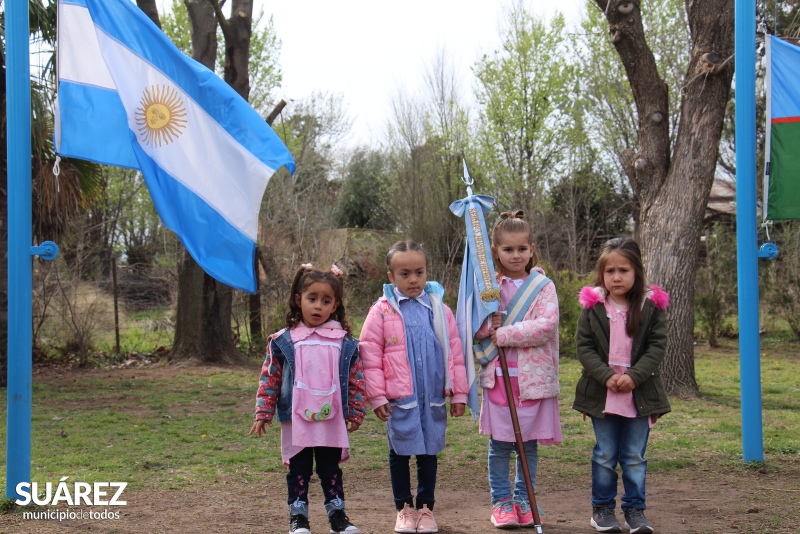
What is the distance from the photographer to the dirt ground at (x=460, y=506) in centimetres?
460

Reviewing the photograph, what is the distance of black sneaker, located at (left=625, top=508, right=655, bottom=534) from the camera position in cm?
439

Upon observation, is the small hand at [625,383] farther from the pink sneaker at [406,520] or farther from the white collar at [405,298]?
the pink sneaker at [406,520]

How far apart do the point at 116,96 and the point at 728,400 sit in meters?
7.56

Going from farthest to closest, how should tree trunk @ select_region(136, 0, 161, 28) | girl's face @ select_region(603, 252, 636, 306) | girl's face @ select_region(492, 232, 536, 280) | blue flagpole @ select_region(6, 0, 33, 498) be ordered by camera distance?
1. tree trunk @ select_region(136, 0, 161, 28)
2. blue flagpole @ select_region(6, 0, 33, 498)
3. girl's face @ select_region(492, 232, 536, 280)
4. girl's face @ select_region(603, 252, 636, 306)

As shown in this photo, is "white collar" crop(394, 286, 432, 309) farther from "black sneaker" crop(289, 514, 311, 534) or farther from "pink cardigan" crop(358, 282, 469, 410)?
"black sneaker" crop(289, 514, 311, 534)

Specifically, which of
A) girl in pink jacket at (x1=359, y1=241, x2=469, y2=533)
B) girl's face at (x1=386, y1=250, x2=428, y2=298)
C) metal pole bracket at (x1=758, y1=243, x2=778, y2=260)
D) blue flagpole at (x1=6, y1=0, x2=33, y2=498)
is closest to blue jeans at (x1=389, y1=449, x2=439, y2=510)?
girl in pink jacket at (x1=359, y1=241, x2=469, y2=533)

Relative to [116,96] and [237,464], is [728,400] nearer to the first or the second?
[237,464]

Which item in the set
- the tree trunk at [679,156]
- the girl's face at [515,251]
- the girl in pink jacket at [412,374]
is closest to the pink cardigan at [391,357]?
the girl in pink jacket at [412,374]

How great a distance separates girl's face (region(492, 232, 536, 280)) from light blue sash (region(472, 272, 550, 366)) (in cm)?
10

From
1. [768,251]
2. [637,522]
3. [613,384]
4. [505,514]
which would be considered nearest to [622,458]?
[637,522]

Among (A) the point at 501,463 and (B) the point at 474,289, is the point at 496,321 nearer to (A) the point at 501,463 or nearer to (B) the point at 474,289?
(B) the point at 474,289

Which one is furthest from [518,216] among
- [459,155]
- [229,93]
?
[459,155]

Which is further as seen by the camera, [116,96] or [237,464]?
[237,464]

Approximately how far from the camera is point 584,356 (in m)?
4.57
